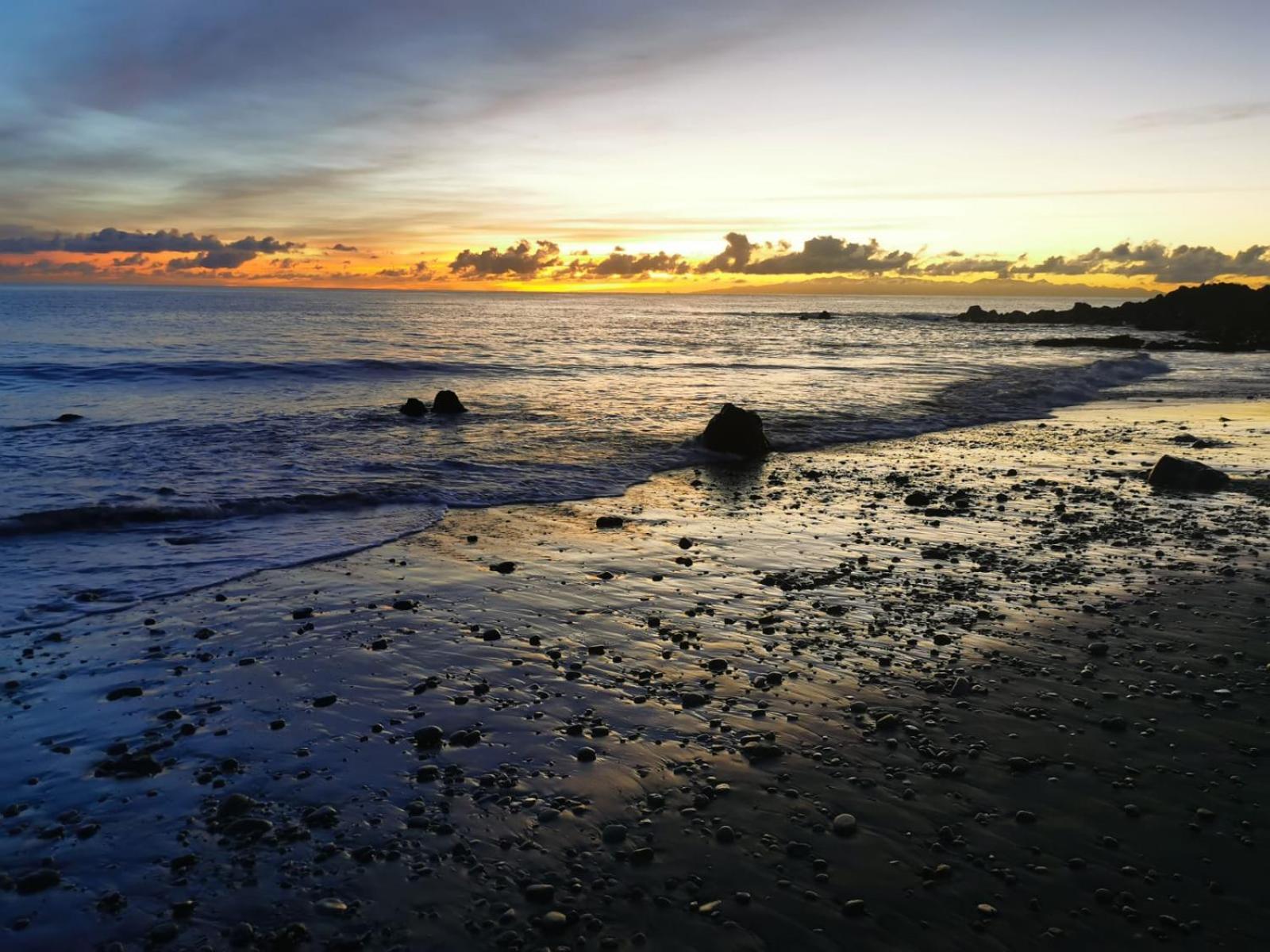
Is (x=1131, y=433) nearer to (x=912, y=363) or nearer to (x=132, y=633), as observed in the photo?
(x=132, y=633)

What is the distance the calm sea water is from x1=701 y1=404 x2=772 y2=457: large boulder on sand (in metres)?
1.23

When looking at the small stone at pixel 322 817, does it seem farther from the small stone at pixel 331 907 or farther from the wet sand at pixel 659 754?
the small stone at pixel 331 907

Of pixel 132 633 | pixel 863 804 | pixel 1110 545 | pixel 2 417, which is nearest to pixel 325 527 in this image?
pixel 132 633

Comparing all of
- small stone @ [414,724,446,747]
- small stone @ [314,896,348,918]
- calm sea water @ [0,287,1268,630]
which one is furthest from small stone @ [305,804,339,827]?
calm sea water @ [0,287,1268,630]

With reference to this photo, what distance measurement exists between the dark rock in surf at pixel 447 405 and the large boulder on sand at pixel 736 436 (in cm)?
1200

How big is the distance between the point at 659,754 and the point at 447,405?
85.3 feet

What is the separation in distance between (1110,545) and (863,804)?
9.43 metres

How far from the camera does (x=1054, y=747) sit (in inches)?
271

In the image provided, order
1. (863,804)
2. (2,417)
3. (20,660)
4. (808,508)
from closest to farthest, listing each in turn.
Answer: (863,804) → (20,660) → (808,508) → (2,417)

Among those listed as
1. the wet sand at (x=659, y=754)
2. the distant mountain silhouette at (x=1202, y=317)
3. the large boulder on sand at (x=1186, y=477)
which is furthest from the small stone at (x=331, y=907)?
the distant mountain silhouette at (x=1202, y=317)

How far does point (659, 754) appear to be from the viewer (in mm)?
6824

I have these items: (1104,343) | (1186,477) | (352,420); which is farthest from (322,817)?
(1104,343)

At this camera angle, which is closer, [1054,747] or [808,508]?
[1054,747]

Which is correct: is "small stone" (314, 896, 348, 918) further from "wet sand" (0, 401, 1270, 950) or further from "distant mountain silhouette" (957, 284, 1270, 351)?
"distant mountain silhouette" (957, 284, 1270, 351)
